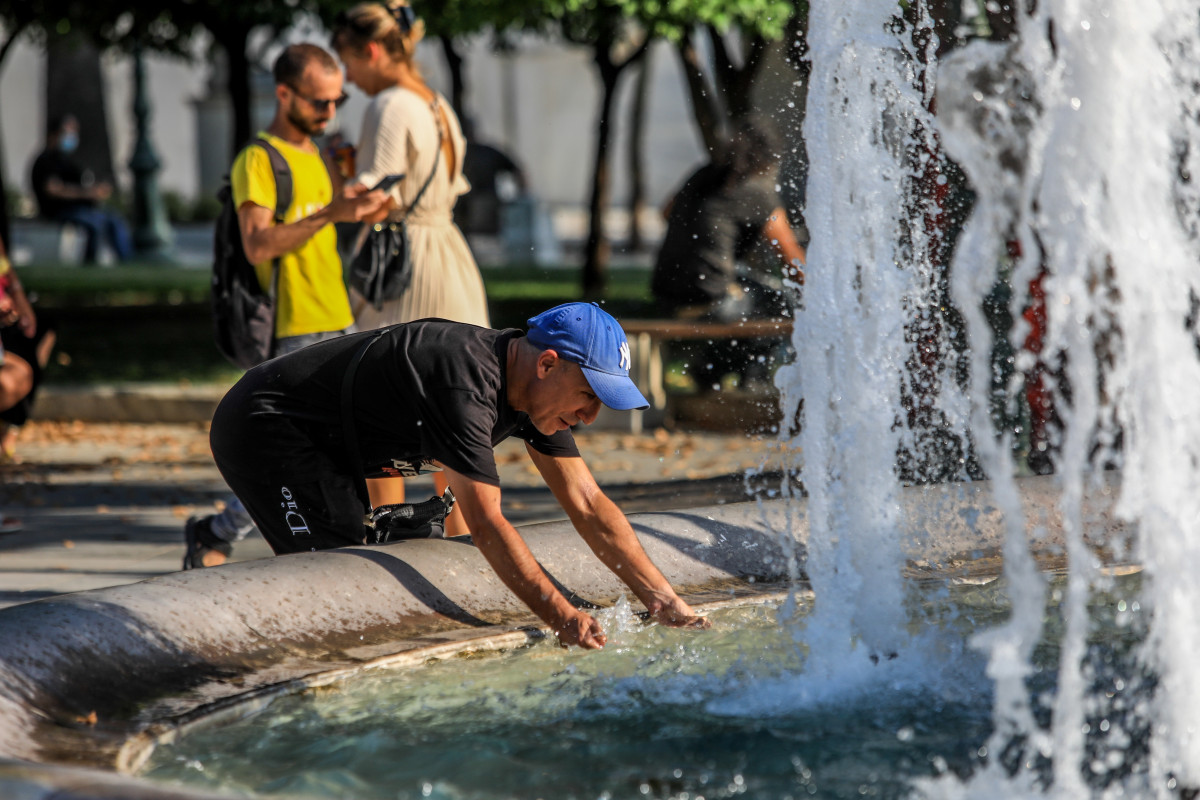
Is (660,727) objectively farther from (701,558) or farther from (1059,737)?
(701,558)

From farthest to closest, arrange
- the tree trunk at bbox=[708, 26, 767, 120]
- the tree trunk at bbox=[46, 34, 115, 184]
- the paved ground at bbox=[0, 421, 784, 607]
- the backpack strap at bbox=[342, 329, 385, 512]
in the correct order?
the tree trunk at bbox=[46, 34, 115, 184] < the tree trunk at bbox=[708, 26, 767, 120] < the paved ground at bbox=[0, 421, 784, 607] < the backpack strap at bbox=[342, 329, 385, 512]

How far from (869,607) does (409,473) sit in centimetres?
121

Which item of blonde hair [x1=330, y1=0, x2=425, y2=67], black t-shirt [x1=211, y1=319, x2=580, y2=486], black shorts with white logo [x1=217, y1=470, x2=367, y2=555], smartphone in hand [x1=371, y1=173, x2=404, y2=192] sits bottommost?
black shorts with white logo [x1=217, y1=470, x2=367, y2=555]

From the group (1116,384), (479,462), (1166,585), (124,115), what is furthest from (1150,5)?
(124,115)

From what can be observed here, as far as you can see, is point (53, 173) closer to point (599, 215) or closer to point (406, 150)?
point (599, 215)

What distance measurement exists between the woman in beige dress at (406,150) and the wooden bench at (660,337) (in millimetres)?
2935

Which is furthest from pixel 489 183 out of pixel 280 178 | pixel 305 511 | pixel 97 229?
pixel 305 511

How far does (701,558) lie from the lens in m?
4.04

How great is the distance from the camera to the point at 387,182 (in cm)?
453

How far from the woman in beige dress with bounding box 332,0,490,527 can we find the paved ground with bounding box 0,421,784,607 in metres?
1.19

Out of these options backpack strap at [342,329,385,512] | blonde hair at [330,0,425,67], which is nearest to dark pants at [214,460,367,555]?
backpack strap at [342,329,385,512]

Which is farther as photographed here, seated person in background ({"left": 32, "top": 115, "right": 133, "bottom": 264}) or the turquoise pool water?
seated person in background ({"left": 32, "top": 115, "right": 133, "bottom": 264})

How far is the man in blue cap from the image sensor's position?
122 inches

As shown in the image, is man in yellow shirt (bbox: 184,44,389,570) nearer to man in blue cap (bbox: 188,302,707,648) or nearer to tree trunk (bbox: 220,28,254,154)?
man in blue cap (bbox: 188,302,707,648)
